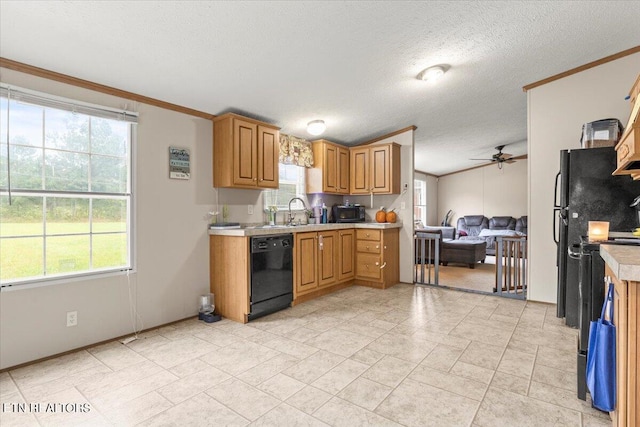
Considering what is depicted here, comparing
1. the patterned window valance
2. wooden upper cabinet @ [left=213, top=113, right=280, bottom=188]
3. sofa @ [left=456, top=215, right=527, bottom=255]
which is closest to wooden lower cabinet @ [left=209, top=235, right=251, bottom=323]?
wooden upper cabinet @ [left=213, top=113, right=280, bottom=188]

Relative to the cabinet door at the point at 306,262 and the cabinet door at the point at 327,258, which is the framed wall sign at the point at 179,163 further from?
the cabinet door at the point at 327,258

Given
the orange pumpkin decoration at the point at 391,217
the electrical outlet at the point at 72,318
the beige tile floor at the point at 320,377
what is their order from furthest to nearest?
1. the orange pumpkin decoration at the point at 391,217
2. the electrical outlet at the point at 72,318
3. the beige tile floor at the point at 320,377

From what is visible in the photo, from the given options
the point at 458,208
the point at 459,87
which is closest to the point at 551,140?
the point at 459,87

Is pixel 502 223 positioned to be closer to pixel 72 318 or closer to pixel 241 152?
pixel 241 152

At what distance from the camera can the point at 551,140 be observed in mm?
3885

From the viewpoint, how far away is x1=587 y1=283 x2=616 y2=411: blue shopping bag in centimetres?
140

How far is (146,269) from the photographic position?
3.09m

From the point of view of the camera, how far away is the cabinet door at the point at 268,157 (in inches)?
150

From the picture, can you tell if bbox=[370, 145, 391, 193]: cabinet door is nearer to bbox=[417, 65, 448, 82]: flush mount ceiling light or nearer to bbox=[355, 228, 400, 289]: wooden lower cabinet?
bbox=[355, 228, 400, 289]: wooden lower cabinet

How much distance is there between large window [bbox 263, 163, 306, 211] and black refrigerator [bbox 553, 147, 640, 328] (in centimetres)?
335

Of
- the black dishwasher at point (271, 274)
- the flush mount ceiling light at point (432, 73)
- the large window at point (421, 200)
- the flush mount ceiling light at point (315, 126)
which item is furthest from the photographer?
the large window at point (421, 200)

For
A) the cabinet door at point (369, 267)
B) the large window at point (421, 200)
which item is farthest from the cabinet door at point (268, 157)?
the large window at point (421, 200)

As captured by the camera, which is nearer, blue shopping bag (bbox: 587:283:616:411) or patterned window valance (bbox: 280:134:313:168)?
blue shopping bag (bbox: 587:283:616:411)

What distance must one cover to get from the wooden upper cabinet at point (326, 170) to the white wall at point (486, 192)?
6.36 m
